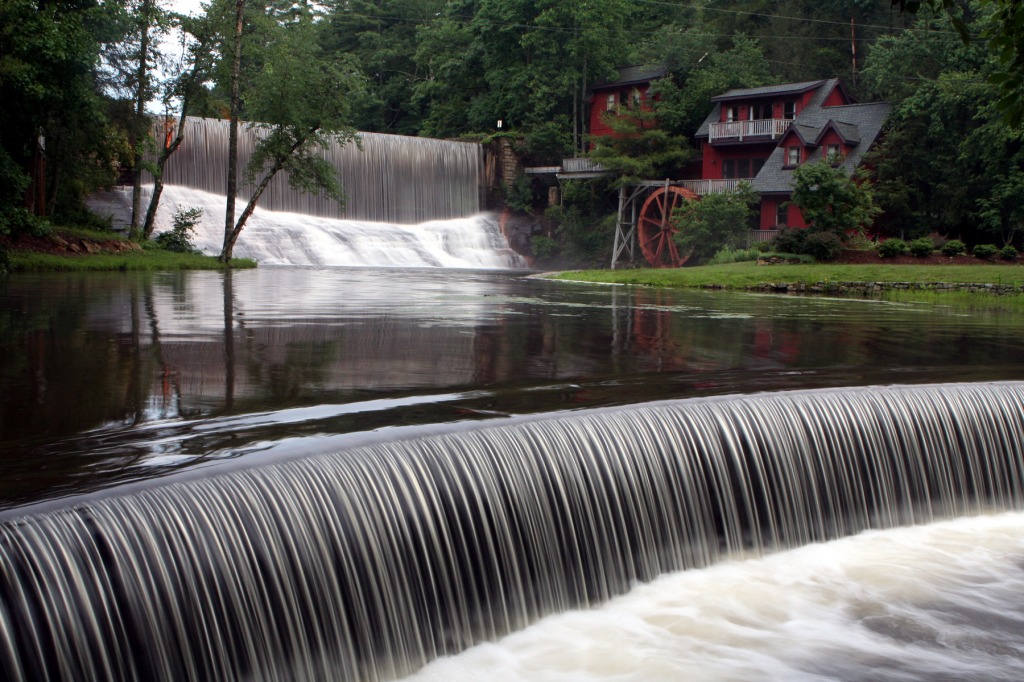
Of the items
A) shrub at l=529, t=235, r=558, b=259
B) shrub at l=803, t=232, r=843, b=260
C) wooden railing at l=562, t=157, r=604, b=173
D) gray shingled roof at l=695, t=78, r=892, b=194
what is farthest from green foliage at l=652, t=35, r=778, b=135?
shrub at l=803, t=232, r=843, b=260

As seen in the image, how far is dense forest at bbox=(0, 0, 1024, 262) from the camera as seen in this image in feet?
76.8

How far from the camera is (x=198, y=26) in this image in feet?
107

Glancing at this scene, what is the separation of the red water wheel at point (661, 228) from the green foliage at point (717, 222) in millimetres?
2776

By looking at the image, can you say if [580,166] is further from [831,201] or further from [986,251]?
[986,251]

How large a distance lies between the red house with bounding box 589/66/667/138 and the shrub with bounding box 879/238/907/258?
73.8 ft

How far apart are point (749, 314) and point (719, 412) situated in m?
9.79

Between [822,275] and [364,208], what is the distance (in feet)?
92.6

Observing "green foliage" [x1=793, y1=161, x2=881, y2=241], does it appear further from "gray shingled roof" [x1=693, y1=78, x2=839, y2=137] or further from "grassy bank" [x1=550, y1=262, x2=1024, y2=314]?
"gray shingled roof" [x1=693, y1=78, x2=839, y2=137]

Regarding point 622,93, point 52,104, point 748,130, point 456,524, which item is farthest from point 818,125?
point 456,524

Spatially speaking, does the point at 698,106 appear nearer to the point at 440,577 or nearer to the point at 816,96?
the point at 816,96

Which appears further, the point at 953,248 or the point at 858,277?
the point at 953,248

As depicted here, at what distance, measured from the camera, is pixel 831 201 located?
33.2 m

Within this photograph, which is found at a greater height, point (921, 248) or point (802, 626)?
point (921, 248)

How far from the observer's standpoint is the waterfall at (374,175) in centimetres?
4356
